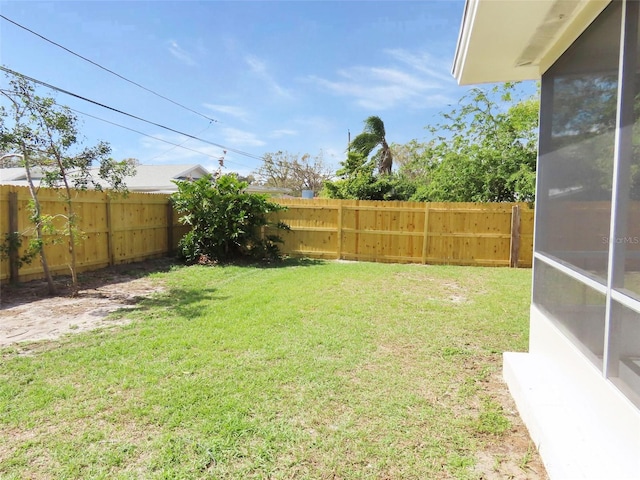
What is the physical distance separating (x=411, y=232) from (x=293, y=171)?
23.6m

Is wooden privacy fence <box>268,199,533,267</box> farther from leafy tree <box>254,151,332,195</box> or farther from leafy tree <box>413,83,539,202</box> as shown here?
leafy tree <box>254,151,332,195</box>

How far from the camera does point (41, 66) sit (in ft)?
27.4

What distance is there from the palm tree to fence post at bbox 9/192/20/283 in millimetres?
11979

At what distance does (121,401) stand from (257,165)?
100 ft

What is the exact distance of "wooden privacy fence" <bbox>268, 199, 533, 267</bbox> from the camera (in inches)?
375

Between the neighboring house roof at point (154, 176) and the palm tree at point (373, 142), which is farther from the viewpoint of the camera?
the palm tree at point (373, 142)

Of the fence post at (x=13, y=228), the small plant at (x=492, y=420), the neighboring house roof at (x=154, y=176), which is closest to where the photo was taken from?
the small plant at (x=492, y=420)

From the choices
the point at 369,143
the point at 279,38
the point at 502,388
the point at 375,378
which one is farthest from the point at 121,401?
the point at 369,143

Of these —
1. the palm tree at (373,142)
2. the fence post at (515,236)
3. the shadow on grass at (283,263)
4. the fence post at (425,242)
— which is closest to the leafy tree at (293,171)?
the palm tree at (373,142)

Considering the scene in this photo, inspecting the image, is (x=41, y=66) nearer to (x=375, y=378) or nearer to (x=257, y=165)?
(x=375, y=378)

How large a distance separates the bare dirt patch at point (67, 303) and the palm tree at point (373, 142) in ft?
35.5

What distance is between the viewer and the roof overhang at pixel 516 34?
2.17 m

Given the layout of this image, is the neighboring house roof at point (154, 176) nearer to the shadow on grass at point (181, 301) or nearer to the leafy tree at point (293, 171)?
the shadow on grass at point (181, 301)

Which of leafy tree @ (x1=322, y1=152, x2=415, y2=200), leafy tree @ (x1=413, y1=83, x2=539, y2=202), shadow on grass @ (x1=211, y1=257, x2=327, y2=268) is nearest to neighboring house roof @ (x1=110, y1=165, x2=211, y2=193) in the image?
leafy tree @ (x1=322, y1=152, x2=415, y2=200)
